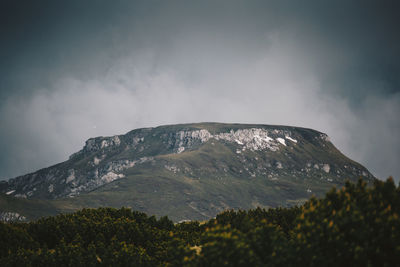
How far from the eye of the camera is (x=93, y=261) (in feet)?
102

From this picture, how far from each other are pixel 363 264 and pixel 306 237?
12.4 feet

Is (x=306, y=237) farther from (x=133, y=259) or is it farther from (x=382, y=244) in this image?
(x=133, y=259)

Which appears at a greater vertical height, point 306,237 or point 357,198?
point 357,198

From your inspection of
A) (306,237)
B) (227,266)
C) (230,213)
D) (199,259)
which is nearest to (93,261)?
(199,259)

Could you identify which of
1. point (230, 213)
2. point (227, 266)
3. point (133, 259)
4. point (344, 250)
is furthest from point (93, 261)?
point (230, 213)

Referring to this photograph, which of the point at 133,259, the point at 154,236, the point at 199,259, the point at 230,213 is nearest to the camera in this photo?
the point at 199,259

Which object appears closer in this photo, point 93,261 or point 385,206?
point 385,206

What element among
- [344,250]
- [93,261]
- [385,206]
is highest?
[385,206]

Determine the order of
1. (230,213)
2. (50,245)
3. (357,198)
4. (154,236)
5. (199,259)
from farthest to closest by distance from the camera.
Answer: (230,213)
(154,236)
(50,245)
(357,198)
(199,259)

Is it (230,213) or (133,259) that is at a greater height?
(230,213)

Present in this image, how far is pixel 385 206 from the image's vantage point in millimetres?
23188

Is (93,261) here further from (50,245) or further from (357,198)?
(357,198)

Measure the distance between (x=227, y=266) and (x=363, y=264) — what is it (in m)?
8.80

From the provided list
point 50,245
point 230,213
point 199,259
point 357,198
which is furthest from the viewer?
point 230,213
